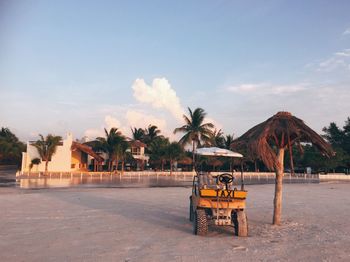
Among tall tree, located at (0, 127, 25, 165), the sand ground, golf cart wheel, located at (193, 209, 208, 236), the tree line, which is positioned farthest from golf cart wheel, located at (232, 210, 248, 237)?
tall tree, located at (0, 127, 25, 165)

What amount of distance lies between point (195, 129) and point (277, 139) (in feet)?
147

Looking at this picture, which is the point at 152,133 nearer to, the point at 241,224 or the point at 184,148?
the point at 184,148

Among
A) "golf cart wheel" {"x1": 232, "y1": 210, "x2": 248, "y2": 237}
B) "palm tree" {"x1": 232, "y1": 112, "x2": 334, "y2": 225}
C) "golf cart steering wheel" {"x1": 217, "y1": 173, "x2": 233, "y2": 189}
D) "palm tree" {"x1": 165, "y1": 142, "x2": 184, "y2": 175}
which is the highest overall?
"palm tree" {"x1": 165, "y1": 142, "x2": 184, "y2": 175}

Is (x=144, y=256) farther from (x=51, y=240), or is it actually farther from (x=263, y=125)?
(x=263, y=125)

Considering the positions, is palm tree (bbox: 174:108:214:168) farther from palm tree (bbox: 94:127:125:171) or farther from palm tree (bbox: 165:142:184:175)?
palm tree (bbox: 94:127:125:171)

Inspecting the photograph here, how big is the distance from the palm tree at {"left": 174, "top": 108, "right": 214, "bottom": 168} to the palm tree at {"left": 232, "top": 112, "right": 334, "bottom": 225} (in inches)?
1743

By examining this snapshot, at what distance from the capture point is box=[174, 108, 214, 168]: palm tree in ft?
185

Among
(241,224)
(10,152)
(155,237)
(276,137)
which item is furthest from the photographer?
(10,152)

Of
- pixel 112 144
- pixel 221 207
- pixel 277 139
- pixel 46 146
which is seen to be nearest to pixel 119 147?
pixel 112 144

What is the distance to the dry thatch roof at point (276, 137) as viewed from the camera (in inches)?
436

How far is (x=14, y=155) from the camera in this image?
68062mm

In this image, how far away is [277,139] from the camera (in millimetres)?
11781

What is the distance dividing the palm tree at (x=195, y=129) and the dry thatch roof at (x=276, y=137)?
44285 millimetres

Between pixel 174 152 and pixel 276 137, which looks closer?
pixel 276 137
